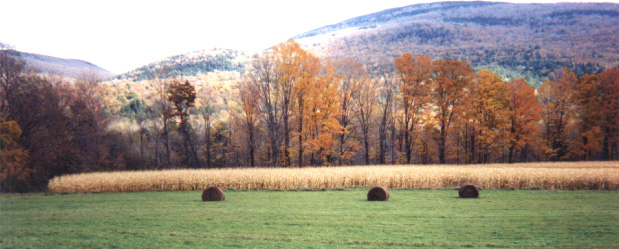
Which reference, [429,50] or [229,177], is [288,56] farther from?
[429,50]

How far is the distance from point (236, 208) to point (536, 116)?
3665 cm

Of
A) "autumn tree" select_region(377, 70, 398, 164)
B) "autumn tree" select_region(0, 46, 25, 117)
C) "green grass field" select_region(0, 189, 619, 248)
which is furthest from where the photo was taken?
"autumn tree" select_region(377, 70, 398, 164)

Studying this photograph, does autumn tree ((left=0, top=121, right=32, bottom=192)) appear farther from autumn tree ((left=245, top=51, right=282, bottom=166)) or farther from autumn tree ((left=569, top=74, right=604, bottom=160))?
autumn tree ((left=569, top=74, right=604, bottom=160))

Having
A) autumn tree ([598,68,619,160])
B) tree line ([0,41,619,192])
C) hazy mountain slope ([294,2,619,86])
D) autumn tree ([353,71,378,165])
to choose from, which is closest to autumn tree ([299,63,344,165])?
tree line ([0,41,619,192])

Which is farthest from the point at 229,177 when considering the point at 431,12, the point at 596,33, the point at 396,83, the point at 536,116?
the point at 431,12

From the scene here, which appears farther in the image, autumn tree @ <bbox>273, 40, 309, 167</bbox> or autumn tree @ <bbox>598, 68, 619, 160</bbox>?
autumn tree @ <bbox>598, 68, 619, 160</bbox>

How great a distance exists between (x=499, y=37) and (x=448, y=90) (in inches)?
4352

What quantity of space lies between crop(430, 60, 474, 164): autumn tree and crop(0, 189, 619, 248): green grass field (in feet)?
75.4

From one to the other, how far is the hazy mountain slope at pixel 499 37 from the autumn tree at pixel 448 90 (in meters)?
41.8

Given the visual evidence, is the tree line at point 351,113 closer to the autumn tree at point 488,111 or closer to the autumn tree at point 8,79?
the autumn tree at point 488,111

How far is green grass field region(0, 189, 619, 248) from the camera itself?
776cm

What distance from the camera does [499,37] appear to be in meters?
130

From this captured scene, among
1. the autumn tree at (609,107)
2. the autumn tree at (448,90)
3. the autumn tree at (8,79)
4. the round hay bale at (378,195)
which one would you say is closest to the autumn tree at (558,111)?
the autumn tree at (609,107)

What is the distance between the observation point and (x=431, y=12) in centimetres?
17450
